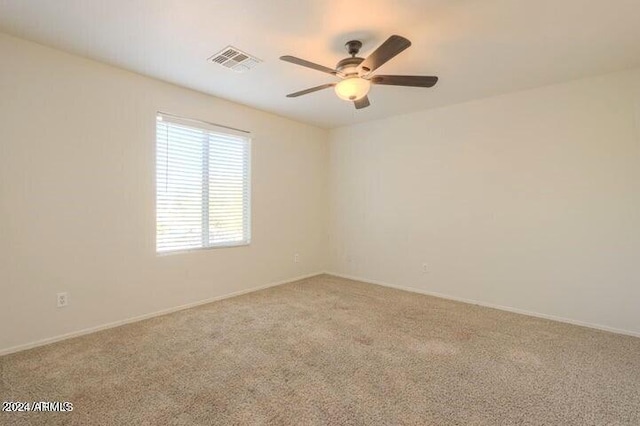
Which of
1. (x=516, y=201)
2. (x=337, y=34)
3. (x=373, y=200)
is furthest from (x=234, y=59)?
(x=516, y=201)

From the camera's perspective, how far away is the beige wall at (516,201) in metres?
2.86

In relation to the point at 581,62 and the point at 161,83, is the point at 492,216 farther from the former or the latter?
the point at 161,83

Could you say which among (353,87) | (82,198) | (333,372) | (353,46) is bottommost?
(333,372)

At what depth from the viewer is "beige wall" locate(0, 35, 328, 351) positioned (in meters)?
2.34

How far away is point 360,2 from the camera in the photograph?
1.90 m

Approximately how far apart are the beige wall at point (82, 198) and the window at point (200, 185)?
12cm

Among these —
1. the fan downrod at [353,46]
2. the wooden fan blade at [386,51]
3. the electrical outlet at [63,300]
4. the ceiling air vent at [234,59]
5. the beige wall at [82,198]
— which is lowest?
the electrical outlet at [63,300]

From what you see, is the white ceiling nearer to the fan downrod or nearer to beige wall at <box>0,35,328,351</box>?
the fan downrod

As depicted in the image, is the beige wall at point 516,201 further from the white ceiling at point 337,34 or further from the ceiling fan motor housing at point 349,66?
the ceiling fan motor housing at point 349,66

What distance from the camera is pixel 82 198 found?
2.65m

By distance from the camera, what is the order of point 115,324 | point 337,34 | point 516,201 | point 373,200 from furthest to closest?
1. point 373,200
2. point 516,201
3. point 115,324
4. point 337,34

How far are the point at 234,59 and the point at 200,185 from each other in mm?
1508

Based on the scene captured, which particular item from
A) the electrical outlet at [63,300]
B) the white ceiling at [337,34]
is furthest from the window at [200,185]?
the electrical outlet at [63,300]

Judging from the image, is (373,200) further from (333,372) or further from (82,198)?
(82,198)
